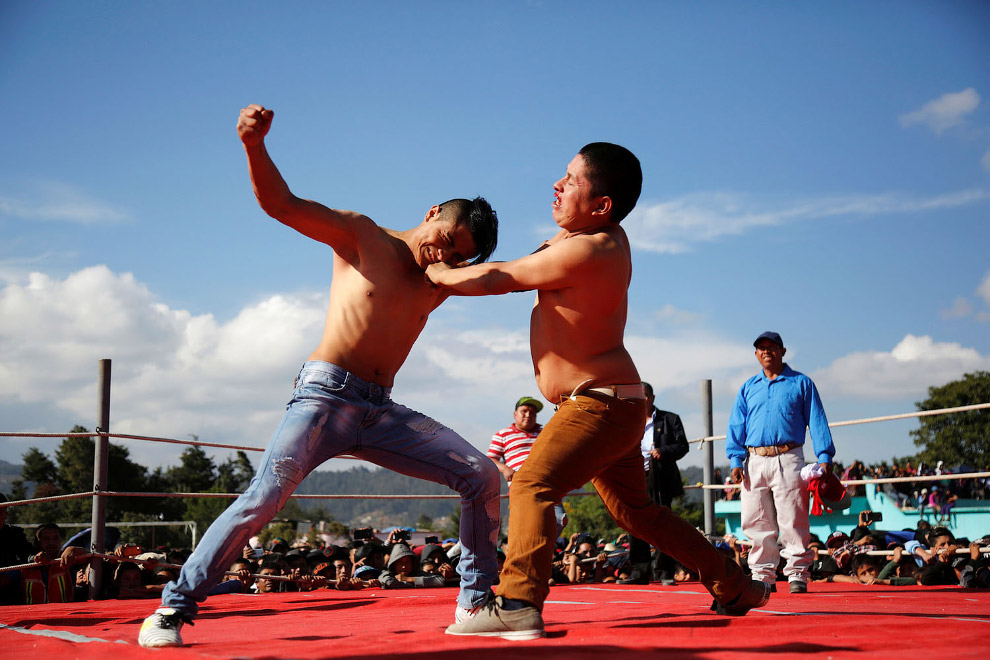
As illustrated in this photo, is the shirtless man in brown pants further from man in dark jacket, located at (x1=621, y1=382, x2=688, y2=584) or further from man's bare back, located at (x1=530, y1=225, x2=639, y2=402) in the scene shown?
man in dark jacket, located at (x1=621, y1=382, x2=688, y2=584)

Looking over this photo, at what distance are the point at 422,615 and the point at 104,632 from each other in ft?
4.72

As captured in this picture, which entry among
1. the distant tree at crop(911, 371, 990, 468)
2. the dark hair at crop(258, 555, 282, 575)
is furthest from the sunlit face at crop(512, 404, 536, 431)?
the distant tree at crop(911, 371, 990, 468)

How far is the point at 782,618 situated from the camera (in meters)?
3.67

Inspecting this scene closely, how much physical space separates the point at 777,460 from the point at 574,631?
348 cm

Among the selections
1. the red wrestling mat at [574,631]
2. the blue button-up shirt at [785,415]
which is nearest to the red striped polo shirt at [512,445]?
the blue button-up shirt at [785,415]

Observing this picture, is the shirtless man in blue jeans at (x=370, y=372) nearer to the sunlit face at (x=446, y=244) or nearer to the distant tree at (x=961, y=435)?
the sunlit face at (x=446, y=244)

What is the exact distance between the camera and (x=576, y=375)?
11.1 ft

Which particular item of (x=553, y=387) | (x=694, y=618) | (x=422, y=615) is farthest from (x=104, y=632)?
(x=694, y=618)

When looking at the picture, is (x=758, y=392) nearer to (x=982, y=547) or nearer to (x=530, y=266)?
(x=982, y=547)

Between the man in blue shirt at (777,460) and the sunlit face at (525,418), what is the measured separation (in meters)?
1.92

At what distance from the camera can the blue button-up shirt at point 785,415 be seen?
254 inches

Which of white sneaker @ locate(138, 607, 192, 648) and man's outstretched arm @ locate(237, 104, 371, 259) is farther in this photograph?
man's outstretched arm @ locate(237, 104, 371, 259)

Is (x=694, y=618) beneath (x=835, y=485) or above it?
beneath

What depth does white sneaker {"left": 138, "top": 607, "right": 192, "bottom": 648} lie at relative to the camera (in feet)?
9.92
